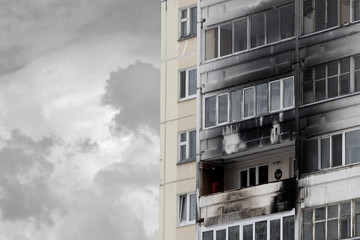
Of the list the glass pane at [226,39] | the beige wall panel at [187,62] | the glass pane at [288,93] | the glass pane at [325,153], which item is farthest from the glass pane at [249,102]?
Result: the beige wall panel at [187,62]

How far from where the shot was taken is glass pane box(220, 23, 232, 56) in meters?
67.8

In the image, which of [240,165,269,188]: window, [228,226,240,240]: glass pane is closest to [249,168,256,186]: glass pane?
[240,165,269,188]: window

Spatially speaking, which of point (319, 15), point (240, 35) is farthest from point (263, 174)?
point (319, 15)

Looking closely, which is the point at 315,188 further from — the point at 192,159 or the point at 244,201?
the point at 192,159

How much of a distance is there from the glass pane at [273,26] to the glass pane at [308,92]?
9.07ft

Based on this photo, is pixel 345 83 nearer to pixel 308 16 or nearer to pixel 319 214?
pixel 308 16

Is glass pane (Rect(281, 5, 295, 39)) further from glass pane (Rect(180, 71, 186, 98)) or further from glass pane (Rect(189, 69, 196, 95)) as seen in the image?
glass pane (Rect(180, 71, 186, 98))

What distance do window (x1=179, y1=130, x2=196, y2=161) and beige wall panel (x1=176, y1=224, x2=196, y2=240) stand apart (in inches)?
123

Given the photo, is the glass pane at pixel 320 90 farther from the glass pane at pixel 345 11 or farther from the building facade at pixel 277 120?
the glass pane at pixel 345 11

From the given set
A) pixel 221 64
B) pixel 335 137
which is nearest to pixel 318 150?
pixel 335 137

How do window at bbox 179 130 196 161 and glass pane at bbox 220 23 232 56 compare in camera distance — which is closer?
glass pane at bbox 220 23 232 56

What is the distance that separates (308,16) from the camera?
212ft

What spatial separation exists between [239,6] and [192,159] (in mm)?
7151

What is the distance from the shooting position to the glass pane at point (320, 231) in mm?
61666
